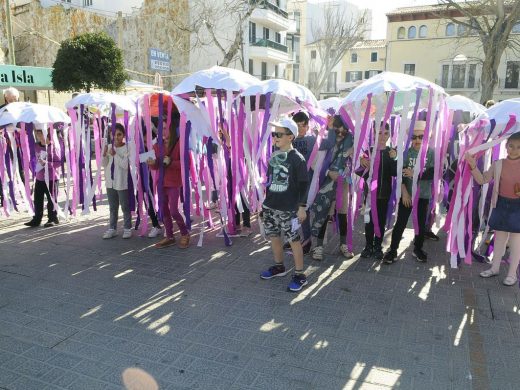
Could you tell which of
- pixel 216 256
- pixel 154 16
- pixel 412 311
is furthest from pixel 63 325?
pixel 154 16

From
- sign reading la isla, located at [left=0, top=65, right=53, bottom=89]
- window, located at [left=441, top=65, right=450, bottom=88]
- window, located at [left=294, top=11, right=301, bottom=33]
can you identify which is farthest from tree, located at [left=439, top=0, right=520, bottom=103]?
window, located at [left=294, top=11, right=301, bottom=33]

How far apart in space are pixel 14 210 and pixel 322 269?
17.8 ft

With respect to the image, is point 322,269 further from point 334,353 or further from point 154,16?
point 154,16

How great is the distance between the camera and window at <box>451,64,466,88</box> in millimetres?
38272

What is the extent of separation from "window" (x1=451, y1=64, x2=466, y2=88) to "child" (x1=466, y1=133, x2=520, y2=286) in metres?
38.9

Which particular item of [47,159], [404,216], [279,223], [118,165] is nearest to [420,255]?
[404,216]

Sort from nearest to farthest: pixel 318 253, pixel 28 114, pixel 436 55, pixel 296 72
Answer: pixel 318 253, pixel 28 114, pixel 436 55, pixel 296 72

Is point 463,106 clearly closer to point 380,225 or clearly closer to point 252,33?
point 380,225

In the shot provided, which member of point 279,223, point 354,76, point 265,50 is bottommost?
point 279,223

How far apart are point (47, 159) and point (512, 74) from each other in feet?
131

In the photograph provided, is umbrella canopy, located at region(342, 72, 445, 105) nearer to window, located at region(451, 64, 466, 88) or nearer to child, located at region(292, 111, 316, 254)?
child, located at region(292, 111, 316, 254)

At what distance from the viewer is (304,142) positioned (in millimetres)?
4953

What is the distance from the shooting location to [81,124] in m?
6.01

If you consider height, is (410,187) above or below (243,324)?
above
